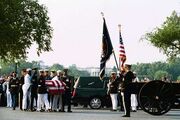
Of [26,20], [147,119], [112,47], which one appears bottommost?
[147,119]

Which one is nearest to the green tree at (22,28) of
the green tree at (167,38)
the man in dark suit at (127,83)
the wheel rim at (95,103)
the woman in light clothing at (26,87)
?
the green tree at (167,38)

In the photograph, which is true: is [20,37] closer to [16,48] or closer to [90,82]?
[16,48]

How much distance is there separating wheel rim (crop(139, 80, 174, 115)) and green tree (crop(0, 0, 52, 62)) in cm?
3928

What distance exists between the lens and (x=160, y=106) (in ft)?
64.5

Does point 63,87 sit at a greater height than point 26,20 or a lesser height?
lesser

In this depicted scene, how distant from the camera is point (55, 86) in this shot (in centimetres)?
2597

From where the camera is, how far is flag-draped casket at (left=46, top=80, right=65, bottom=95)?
25.9m

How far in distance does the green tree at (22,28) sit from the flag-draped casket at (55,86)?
1269 inches

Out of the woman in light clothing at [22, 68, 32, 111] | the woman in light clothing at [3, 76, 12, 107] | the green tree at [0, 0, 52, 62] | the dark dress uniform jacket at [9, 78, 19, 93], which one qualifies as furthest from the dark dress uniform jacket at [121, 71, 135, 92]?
the green tree at [0, 0, 52, 62]

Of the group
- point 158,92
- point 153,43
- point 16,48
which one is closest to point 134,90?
point 158,92

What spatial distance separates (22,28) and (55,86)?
37683 millimetres

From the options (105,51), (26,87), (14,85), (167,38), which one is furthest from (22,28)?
(26,87)

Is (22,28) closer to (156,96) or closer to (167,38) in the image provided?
(167,38)

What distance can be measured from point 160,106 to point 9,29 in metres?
39.7
